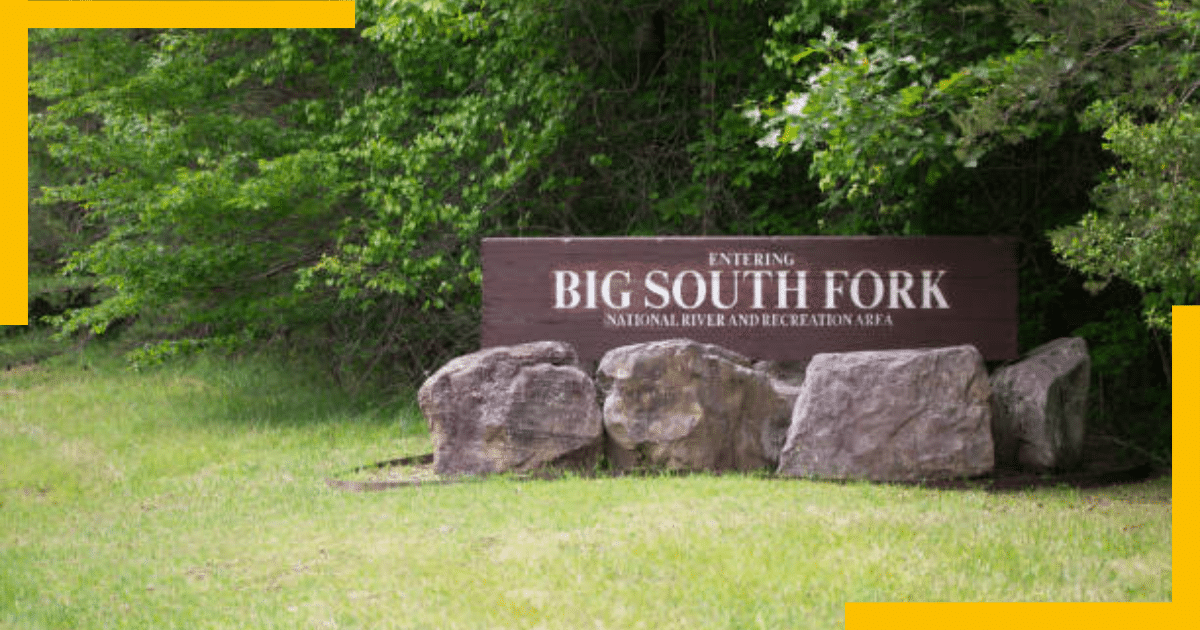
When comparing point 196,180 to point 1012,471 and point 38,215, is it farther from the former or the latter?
point 38,215

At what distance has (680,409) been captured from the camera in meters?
9.10

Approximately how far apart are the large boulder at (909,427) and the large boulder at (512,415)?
1.62m

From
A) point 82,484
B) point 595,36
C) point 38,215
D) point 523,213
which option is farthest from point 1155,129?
point 38,215

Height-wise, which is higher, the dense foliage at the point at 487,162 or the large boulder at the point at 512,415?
the dense foliage at the point at 487,162

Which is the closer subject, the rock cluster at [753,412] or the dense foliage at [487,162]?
the rock cluster at [753,412]

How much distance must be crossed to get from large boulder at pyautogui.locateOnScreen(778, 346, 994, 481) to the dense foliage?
1.54 metres

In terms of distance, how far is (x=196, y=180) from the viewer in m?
12.1

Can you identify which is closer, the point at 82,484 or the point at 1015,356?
the point at 1015,356

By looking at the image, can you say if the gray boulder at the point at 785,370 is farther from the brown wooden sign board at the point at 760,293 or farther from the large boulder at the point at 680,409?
the large boulder at the point at 680,409

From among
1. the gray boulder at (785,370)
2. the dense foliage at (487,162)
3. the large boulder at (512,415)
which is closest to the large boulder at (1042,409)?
the dense foliage at (487,162)

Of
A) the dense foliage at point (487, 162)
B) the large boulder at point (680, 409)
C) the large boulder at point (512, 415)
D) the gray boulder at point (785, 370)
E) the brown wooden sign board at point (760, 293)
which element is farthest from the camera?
the dense foliage at point (487, 162)

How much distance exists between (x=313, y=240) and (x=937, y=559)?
922cm

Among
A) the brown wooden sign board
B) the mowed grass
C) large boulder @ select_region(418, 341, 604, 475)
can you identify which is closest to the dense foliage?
the brown wooden sign board

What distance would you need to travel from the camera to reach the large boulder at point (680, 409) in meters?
9.09
